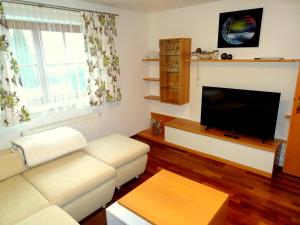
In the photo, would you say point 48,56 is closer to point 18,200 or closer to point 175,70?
point 18,200

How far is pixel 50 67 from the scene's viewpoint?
2.75m

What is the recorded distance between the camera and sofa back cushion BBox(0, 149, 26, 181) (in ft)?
6.72

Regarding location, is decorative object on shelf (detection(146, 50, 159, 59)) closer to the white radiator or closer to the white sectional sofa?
the white radiator

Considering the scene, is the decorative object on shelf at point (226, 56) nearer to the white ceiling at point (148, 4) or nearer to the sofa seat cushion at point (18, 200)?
the white ceiling at point (148, 4)

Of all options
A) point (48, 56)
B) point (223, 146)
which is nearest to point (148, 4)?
point (48, 56)

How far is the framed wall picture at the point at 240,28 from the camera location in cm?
286

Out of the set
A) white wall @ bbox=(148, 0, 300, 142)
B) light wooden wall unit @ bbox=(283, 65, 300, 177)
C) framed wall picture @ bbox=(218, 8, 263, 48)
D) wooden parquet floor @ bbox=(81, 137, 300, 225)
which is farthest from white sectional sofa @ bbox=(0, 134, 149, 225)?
framed wall picture @ bbox=(218, 8, 263, 48)

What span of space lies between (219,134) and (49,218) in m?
2.53

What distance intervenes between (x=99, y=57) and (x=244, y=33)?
7.01ft

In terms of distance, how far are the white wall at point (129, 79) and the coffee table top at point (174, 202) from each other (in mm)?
A: 1799

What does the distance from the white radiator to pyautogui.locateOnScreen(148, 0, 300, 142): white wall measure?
158 centimetres

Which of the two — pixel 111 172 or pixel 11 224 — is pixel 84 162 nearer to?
pixel 111 172

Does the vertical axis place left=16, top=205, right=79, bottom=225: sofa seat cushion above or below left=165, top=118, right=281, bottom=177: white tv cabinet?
above

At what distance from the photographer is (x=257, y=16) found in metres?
2.82
